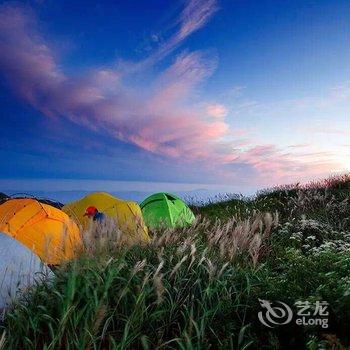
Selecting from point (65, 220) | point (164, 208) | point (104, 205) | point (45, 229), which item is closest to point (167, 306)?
point (65, 220)

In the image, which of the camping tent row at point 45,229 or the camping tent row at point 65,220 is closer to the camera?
the camping tent row at point 45,229

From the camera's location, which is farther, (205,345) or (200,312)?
(200,312)

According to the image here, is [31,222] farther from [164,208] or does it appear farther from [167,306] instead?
[164,208]

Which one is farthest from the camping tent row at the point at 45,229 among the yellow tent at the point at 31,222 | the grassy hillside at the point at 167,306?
the grassy hillside at the point at 167,306

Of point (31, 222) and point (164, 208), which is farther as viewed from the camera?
point (164, 208)

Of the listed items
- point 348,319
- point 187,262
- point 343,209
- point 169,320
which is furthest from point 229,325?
point 343,209

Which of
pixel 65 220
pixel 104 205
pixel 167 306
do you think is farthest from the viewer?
pixel 104 205

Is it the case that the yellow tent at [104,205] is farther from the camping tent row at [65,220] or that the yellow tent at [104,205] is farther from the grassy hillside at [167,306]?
the grassy hillside at [167,306]

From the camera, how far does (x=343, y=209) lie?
1502cm

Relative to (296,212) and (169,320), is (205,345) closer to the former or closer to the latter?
(169,320)

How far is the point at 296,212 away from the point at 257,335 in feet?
37.2

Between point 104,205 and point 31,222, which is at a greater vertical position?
point 104,205

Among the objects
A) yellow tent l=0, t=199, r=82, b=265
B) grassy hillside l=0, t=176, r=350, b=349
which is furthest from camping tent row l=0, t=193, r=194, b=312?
grassy hillside l=0, t=176, r=350, b=349

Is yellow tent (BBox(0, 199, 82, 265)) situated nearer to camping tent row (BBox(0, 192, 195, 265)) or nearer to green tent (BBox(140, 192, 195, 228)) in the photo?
camping tent row (BBox(0, 192, 195, 265))
